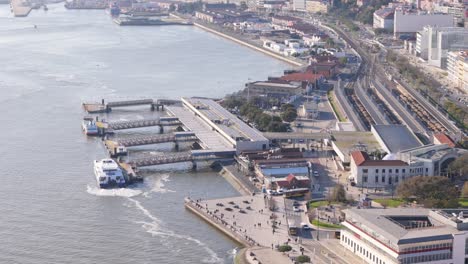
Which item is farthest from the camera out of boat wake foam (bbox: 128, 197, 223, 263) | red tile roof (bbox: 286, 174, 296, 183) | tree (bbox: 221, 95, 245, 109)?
tree (bbox: 221, 95, 245, 109)

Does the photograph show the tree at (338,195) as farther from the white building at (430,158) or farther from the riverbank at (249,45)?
the riverbank at (249,45)

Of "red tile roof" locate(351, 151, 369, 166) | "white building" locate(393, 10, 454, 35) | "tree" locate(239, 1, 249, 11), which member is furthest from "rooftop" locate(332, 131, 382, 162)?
→ "tree" locate(239, 1, 249, 11)

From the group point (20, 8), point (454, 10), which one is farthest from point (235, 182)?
point (20, 8)

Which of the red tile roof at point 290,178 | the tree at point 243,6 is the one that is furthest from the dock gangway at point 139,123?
the tree at point 243,6

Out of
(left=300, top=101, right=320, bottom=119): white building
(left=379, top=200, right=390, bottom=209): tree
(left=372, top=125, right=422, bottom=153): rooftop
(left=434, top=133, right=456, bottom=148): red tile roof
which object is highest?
(left=372, top=125, right=422, bottom=153): rooftop

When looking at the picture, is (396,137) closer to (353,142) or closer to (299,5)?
(353,142)

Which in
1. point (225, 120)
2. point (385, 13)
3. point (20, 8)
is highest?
point (385, 13)

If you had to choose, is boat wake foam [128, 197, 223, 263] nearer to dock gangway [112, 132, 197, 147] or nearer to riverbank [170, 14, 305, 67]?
dock gangway [112, 132, 197, 147]

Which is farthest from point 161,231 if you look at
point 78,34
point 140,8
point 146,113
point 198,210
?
point 140,8
